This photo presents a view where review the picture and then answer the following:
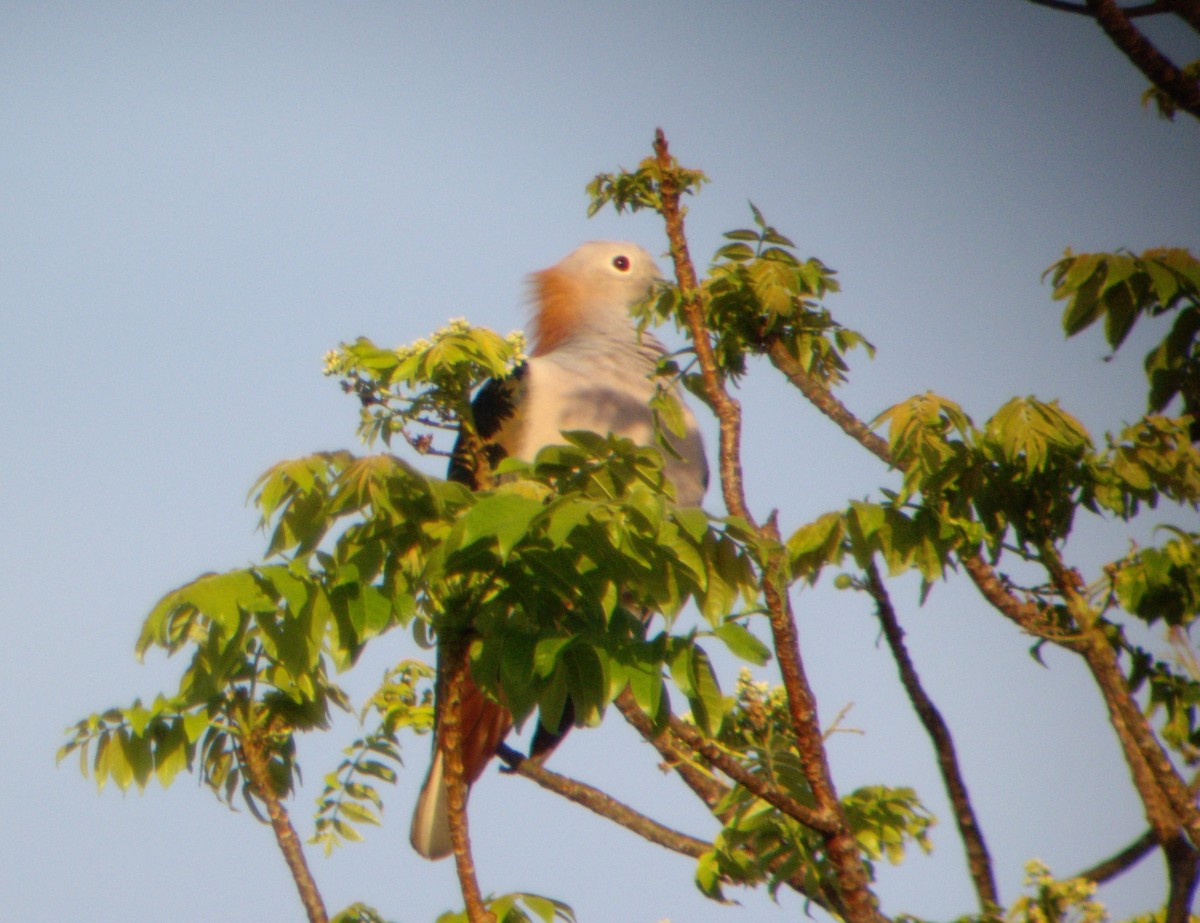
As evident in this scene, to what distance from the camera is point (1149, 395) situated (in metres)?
3.34

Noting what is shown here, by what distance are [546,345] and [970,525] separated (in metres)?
3.98

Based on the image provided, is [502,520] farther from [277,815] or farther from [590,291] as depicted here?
[590,291]

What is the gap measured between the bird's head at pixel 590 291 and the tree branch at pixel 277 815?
146 inches

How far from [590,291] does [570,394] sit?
113 cm

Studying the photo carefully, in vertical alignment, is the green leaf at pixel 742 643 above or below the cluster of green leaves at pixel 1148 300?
below

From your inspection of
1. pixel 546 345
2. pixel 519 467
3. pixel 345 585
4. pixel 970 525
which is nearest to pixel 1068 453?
pixel 970 525

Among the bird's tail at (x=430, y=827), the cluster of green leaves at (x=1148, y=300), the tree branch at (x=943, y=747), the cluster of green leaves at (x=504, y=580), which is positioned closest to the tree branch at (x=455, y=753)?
A: the cluster of green leaves at (x=504, y=580)

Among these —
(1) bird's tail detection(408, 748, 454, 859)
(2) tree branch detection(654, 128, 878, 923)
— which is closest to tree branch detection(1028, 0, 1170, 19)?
(2) tree branch detection(654, 128, 878, 923)

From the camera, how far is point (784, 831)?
294cm

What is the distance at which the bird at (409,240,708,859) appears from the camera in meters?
4.89

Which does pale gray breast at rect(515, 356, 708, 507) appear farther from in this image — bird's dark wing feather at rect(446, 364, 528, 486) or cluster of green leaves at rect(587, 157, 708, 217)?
cluster of green leaves at rect(587, 157, 708, 217)

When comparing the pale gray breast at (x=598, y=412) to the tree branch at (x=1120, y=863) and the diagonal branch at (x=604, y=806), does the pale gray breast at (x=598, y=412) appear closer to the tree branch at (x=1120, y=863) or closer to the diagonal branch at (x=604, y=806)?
the diagonal branch at (x=604, y=806)

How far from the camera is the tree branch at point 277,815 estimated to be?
271 centimetres

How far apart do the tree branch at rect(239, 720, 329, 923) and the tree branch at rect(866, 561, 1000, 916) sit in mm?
1513
